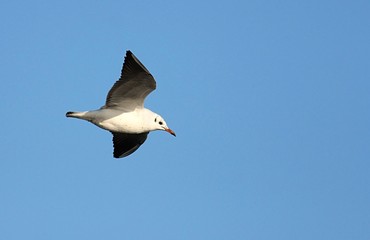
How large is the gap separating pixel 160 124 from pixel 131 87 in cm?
177

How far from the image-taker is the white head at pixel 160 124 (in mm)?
22984

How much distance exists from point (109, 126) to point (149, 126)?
1.17 m

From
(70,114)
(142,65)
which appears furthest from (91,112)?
(142,65)

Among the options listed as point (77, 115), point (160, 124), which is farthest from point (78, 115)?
point (160, 124)

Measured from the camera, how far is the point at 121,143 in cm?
2512

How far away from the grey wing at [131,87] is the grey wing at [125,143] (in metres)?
2.47

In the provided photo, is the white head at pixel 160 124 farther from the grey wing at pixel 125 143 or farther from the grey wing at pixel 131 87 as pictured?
the grey wing at pixel 125 143

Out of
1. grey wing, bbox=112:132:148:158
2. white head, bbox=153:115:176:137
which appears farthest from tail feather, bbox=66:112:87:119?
grey wing, bbox=112:132:148:158

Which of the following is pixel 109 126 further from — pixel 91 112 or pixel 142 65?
pixel 142 65

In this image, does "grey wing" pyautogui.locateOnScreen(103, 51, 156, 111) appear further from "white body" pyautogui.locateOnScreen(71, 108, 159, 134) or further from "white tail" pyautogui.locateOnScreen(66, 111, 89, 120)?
"white tail" pyautogui.locateOnScreen(66, 111, 89, 120)

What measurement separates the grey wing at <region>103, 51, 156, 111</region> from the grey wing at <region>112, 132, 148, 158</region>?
2.47 m

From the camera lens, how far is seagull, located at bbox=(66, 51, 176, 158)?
21391mm

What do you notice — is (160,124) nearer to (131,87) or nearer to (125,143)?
(131,87)

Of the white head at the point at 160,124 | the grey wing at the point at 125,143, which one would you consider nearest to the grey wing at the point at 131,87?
the white head at the point at 160,124
